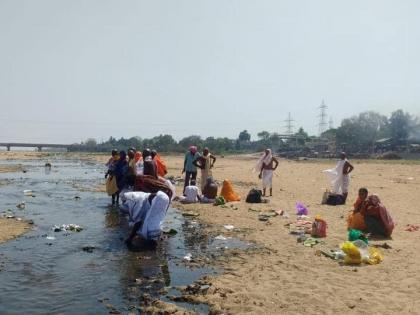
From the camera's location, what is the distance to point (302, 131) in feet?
391

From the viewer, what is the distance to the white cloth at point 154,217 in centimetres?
945

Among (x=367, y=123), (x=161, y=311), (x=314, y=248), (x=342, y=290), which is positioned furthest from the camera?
(x=367, y=123)

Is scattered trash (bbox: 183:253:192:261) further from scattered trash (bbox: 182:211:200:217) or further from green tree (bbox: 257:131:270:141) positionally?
green tree (bbox: 257:131:270:141)

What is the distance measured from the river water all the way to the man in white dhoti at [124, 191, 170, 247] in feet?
1.13

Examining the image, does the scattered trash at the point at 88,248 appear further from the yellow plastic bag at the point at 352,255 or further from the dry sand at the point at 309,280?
the yellow plastic bag at the point at 352,255

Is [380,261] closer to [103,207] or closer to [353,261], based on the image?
[353,261]

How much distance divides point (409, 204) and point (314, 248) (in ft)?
28.3

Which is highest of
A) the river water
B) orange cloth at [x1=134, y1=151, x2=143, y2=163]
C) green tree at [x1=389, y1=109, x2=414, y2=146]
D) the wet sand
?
green tree at [x1=389, y1=109, x2=414, y2=146]

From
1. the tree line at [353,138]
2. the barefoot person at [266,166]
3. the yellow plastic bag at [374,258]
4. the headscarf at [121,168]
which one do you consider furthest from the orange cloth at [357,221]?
the tree line at [353,138]

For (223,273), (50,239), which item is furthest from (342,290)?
(50,239)

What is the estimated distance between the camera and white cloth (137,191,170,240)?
9.45 m

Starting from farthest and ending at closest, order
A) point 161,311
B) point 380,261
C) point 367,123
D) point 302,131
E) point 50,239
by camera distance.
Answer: point 302,131
point 367,123
point 50,239
point 380,261
point 161,311

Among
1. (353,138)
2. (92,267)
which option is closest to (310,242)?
(92,267)

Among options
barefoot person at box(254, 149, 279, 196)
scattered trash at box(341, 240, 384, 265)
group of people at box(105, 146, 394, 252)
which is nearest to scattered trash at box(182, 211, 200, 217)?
group of people at box(105, 146, 394, 252)
